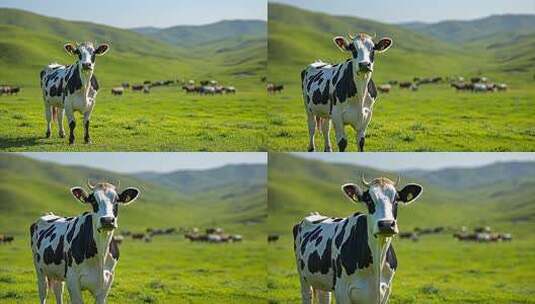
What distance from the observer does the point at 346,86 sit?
439 inches

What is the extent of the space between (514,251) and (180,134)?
58.3ft

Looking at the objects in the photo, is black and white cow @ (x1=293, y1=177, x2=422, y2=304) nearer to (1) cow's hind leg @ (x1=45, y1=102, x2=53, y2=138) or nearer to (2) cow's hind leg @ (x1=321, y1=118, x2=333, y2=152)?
(2) cow's hind leg @ (x1=321, y1=118, x2=333, y2=152)

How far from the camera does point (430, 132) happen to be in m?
16.5

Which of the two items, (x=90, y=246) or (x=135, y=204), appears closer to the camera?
(x=90, y=246)

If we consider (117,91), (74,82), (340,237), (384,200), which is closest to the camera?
(384,200)

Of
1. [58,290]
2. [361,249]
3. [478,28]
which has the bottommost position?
[58,290]

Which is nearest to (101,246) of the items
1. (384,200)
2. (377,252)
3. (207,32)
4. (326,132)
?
(377,252)

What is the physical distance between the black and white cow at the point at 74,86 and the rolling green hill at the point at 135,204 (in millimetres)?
6090

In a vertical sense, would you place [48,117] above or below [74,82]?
below

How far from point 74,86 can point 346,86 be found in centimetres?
378

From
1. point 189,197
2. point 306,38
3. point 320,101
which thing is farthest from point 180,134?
point 189,197

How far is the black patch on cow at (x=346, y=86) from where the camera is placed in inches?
436

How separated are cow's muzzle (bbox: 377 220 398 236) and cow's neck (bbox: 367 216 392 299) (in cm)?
35

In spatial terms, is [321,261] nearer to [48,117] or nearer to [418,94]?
[48,117]
